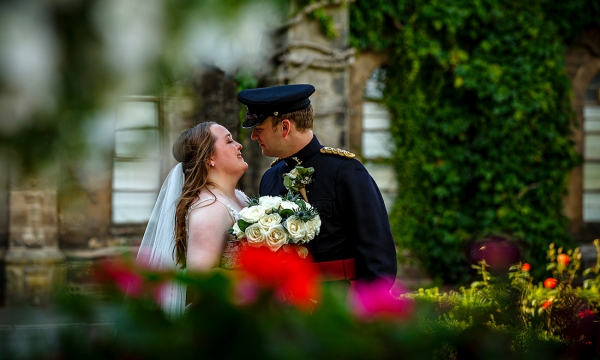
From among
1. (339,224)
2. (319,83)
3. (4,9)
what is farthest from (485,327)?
(319,83)

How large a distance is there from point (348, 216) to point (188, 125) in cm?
577

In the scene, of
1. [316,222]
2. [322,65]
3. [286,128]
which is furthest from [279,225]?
[322,65]

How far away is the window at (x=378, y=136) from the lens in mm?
8562

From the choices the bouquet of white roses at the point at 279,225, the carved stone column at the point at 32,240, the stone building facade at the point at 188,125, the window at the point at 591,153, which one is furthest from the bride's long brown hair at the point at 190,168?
the window at the point at 591,153

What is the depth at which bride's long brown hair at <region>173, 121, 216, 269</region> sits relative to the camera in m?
3.12

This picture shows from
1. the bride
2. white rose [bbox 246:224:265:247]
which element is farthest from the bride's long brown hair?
white rose [bbox 246:224:265:247]

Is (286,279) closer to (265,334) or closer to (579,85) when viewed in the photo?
(265,334)

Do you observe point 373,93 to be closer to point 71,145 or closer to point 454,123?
point 454,123

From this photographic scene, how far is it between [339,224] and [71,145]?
4.46 ft

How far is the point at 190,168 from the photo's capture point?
3270 mm

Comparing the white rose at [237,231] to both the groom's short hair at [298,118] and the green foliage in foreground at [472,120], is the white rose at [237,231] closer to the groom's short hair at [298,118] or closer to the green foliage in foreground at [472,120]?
the groom's short hair at [298,118]

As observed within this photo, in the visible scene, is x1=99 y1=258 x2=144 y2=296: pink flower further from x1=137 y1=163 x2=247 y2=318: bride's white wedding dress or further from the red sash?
x1=137 y1=163 x2=247 y2=318: bride's white wedding dress

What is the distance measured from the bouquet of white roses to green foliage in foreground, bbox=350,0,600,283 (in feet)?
18.8

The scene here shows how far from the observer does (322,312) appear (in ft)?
2.82
